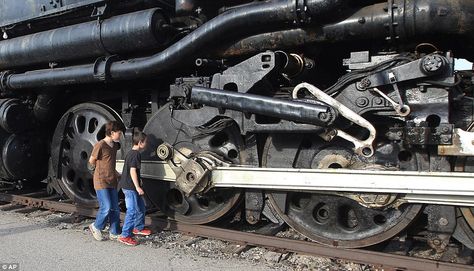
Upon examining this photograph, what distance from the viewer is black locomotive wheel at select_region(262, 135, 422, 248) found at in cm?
414

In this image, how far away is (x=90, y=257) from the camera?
4.52m

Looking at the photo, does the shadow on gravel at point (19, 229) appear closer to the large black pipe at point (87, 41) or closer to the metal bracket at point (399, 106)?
the large black pipe at point (87, 41)

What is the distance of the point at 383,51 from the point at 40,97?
496 centimetres

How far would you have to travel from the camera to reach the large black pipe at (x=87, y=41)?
5.05 m

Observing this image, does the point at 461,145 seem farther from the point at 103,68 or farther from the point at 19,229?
the point at 19,229

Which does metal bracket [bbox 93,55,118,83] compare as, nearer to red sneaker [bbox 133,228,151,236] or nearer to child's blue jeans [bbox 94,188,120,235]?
child's blue jeans [bbox 94,188,120,235]

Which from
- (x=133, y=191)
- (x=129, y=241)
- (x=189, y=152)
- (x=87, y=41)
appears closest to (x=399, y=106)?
(x=189, y=152)

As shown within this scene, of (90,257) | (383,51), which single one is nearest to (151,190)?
(90,257)

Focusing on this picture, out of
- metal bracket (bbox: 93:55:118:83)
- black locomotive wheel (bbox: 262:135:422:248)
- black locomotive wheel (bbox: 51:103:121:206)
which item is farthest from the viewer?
black locomotive wheel (bbox: 51:103:121:206)

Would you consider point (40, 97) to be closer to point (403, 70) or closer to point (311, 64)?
point (311, 64)

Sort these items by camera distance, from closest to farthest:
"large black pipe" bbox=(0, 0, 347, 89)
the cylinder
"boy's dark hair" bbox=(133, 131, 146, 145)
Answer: "large black pipe" bbox=(0, 0, 347, 89), "boy's dark hair" bbox=(133, 131, 146, 145), the cylinder

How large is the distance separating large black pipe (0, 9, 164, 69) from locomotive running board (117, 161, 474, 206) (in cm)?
177

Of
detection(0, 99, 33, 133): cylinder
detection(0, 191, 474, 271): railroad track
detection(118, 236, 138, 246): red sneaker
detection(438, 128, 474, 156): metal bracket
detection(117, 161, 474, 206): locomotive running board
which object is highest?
detection(0, 99, 33, 133): cylinder

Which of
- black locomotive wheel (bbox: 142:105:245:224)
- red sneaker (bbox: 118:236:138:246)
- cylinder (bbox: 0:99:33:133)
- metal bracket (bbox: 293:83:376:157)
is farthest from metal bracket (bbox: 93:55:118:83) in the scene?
metal bracket (bbox: 293:83:376:157)
